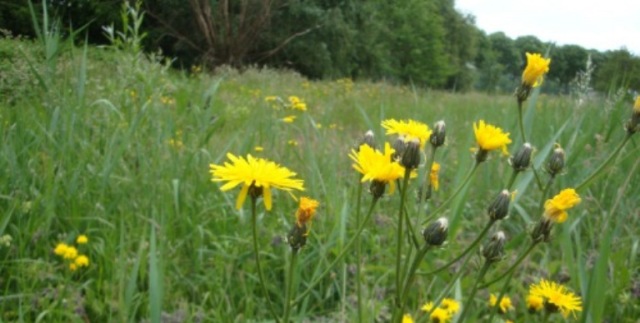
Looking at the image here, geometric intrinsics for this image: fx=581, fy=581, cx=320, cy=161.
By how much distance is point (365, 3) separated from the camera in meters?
18.8

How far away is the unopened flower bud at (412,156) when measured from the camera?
716 mm

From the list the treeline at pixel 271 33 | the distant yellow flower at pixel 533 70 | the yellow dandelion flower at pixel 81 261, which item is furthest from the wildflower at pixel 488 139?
the treeline at pixel 271 33

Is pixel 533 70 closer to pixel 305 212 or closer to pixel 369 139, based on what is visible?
pixel 369 139

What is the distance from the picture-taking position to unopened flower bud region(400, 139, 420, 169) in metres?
0.72

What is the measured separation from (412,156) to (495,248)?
6.0 inches

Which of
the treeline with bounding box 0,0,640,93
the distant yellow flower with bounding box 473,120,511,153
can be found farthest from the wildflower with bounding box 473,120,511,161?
the treeline with bounding box 0,0,640,93

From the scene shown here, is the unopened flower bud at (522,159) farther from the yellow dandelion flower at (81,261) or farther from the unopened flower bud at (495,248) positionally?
the yellow dandelion flower at (81,261)

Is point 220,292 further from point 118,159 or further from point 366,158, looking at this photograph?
point 366,158

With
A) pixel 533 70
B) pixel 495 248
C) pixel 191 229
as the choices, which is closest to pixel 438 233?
pixel 495 248

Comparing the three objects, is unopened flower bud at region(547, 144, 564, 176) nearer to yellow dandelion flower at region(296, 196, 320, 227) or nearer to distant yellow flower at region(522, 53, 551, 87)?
distant yellow flower at region(522, 53, 551, 87)

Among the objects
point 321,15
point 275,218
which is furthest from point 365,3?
point 275,218

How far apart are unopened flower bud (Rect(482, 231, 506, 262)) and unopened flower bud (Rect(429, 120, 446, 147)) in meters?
0.17

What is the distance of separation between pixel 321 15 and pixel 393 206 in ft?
49.8

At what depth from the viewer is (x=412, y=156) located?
0.72 metres
